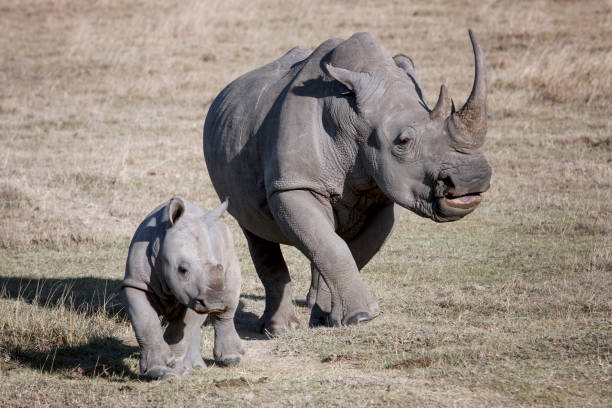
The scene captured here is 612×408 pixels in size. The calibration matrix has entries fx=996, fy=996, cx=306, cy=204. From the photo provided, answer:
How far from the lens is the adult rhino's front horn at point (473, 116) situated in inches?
251

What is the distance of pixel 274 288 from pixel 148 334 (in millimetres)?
2226

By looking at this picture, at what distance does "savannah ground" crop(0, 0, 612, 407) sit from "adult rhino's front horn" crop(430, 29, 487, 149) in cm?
127

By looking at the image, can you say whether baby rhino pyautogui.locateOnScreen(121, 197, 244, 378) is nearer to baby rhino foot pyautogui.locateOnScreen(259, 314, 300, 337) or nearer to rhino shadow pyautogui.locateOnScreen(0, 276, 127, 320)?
baby rhino foot pyautogui.locateOnScreen(259, 314, 300, 337)

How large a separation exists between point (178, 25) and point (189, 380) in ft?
56.7

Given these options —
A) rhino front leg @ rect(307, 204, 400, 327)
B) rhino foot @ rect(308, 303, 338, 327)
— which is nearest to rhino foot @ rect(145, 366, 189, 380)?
rhino front leg @ rect(307, 204, 400, 327)

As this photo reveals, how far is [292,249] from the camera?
10.6 meters

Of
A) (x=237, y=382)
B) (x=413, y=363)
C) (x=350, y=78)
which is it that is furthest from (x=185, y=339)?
(x=350, y=78)

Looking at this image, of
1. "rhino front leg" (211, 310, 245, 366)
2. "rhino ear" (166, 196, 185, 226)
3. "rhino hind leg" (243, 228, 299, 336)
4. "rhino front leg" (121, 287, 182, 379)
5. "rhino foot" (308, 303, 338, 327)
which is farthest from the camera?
"rhino hind leg" (243, 228, 299, 336)

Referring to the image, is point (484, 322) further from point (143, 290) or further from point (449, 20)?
point (449, 20)

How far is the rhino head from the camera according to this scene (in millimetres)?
6410

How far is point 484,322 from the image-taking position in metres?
7.00

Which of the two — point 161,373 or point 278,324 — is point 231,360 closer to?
point 161,373

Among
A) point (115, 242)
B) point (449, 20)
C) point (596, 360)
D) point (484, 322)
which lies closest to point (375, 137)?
point (484, 322)

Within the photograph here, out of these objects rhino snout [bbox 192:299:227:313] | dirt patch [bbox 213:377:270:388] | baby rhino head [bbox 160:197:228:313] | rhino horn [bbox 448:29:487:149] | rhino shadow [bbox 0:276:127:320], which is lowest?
rhino shadow [bbox 0:276:127:320]
